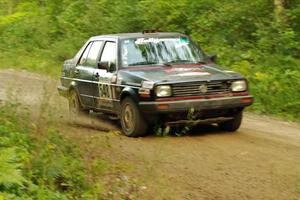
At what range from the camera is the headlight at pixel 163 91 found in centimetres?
913

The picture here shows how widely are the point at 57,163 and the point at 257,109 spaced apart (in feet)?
23.3

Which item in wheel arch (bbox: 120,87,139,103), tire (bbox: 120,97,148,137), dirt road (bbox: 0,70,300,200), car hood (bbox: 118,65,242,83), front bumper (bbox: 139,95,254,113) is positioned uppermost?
car hood (bbox: 118,65,242,83)

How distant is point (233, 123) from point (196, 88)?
1.11 metres

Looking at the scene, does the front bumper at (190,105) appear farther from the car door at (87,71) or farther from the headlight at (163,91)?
the car door at (87,71)

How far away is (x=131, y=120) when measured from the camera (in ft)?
31.6

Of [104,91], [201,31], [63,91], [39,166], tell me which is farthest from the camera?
[201,31]

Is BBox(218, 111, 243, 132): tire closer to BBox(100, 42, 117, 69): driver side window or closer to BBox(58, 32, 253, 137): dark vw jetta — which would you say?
BBox(58, 32, 253, 137): dark vw jetta

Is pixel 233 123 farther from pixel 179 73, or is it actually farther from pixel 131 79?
pixel 131 79

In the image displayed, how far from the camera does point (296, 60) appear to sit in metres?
14.6

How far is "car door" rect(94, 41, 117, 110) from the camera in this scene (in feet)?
33.8

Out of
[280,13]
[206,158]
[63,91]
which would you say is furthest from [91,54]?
[280,13]

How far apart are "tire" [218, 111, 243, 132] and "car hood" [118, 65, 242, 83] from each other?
26.8 inches

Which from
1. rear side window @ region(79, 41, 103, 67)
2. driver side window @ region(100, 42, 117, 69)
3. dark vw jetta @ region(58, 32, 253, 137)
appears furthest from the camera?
rear side window @ region(79, 41, 103, 67)

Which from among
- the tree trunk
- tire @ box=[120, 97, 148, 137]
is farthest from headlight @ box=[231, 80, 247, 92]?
the tree trunk
